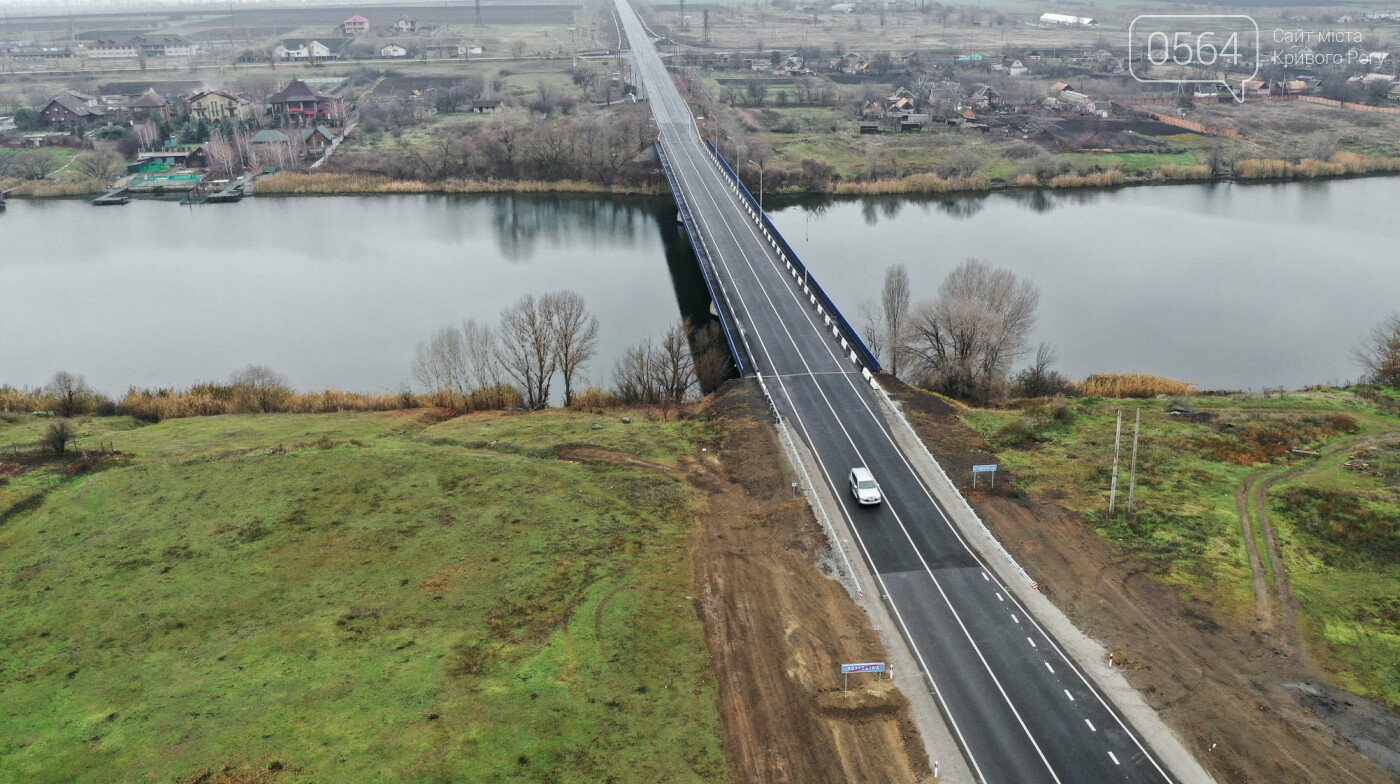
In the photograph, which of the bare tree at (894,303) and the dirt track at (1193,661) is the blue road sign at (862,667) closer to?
the dirt track at (1193,661)

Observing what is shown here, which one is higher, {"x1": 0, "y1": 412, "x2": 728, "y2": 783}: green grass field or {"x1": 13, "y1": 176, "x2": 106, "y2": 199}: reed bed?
{"x1": 13, "y1": 176, "x2": 106, "y2": 199}: reed bed

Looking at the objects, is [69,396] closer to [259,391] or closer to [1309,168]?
[259,391]

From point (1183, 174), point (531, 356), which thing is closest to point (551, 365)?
point (531, 356)

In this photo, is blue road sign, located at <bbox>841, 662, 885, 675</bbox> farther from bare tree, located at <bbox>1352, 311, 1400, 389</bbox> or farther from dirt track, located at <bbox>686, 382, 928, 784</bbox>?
bare tree, located at <bbox>1352, 311, 1400, 389</bbox>

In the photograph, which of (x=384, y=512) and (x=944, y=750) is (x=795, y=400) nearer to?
(x=384, y=512)

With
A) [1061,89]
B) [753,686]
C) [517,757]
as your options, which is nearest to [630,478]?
[753,686]

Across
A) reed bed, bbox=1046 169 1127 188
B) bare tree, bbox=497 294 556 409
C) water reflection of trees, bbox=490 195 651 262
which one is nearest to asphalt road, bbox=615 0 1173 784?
bare tree, bbox=497 294 556 409

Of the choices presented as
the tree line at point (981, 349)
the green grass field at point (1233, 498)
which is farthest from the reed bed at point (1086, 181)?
the green grass field at point (1233, 498)
